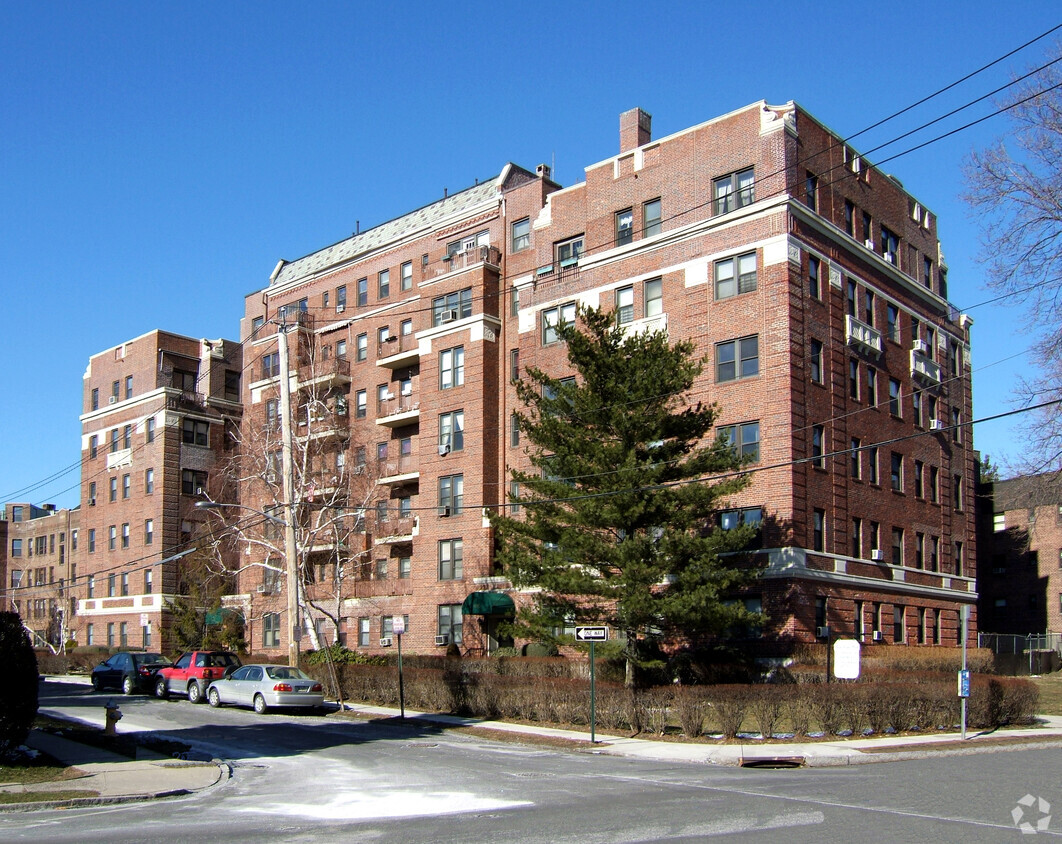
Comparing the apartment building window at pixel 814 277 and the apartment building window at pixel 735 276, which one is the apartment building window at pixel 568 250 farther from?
the apartment building window at pixel 814 277

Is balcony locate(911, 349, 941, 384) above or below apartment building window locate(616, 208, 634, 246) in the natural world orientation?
below

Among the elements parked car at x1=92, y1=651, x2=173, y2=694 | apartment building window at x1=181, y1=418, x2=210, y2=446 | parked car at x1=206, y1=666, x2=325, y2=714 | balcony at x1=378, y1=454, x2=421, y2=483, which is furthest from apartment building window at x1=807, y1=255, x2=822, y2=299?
apartment building window at x1=181, y1=418, x2=210, y2=446

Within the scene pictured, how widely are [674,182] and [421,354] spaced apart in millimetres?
15269

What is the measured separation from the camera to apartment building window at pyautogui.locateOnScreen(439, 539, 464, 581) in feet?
152

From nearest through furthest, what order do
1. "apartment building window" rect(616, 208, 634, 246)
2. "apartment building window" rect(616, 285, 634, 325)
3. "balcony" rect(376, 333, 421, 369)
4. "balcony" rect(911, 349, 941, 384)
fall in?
"apartment building window" rect(616, 285, 634, 325)
"apartment building window" rect(616, 208, 634, 246)
"balcony" rect(911, 349, 941, 384)
"balcony" rect(376, 333, 421, 369)

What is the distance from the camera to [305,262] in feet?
211

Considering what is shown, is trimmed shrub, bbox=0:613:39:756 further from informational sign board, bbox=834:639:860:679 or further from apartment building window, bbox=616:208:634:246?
apartment building window, bbox=616:208:634:246

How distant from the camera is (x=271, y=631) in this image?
188 feet

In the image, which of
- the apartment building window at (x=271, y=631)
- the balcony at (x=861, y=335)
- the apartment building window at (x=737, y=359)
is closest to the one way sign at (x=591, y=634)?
the apartment building window at (x=737, y=359)

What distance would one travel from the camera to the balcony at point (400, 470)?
166 ft

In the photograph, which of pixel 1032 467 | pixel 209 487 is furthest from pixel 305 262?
pixel 1032 467

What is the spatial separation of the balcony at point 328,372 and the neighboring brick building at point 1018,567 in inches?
1487

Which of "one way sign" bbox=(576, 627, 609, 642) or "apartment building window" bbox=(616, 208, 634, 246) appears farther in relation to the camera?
"apartment building window" bbox=(616, 208, 634, 246)

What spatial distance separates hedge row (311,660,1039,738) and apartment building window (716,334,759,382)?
1228cm
